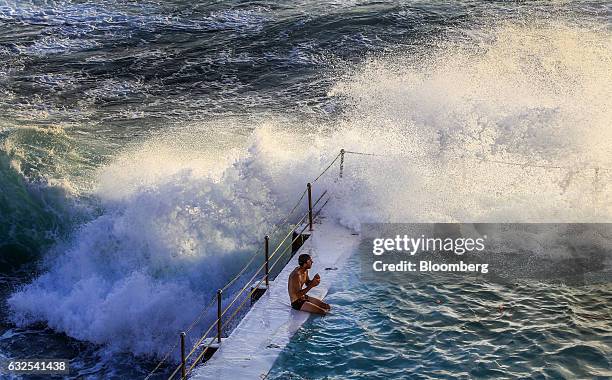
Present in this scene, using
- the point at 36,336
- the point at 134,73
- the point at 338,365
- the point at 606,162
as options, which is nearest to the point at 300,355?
the point at 338,365

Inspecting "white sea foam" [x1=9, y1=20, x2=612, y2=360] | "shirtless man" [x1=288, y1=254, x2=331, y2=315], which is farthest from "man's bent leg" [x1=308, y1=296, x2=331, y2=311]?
"white sea foam" [x1=9, y1=20, x2=612, y2=360]

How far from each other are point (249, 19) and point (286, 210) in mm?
17218

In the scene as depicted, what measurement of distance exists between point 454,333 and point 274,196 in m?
5.98

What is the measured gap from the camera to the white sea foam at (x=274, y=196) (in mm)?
15602

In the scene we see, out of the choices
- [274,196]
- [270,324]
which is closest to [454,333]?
[270,324]

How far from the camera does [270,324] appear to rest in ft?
41.7

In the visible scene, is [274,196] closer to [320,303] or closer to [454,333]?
[320,303]

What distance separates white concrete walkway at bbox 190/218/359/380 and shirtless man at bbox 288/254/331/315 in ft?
0.46

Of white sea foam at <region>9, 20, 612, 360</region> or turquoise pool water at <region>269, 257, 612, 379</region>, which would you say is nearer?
turquoise pool water at <region>269, 257, 612, 379</region>

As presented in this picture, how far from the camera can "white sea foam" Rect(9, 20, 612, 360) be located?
15602 mm

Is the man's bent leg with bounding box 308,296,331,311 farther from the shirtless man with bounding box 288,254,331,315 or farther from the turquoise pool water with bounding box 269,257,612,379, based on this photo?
the turquoise pool water with bounding box 269,257,612,379

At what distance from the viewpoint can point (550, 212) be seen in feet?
51.6

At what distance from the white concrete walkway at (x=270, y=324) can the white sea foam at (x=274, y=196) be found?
0.99m

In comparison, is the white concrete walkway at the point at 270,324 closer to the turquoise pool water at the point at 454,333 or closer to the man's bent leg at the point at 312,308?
the man's bent leg at the point at 312,308
